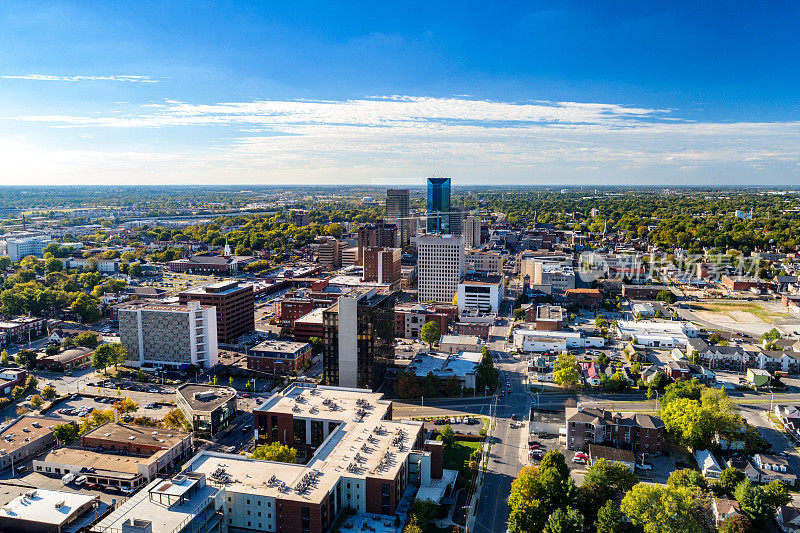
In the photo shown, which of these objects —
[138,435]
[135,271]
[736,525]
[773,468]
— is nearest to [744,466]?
[773,468]

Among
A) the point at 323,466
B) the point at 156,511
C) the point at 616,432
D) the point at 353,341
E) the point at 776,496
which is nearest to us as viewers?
the point at 156,511

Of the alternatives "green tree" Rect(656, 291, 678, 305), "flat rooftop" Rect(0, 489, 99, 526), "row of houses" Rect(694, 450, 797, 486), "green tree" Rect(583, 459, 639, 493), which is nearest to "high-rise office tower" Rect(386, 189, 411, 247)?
"green tree" Rect(656, 291, 678, 305)

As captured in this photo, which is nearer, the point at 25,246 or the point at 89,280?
the point at 89,280

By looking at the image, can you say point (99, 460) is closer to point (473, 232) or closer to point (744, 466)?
point (744, 466)

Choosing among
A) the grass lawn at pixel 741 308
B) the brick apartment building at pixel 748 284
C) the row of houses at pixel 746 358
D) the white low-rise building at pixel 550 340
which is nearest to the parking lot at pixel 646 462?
the row of houses at pixel 746 358

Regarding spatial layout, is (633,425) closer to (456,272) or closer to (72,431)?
(72,431)

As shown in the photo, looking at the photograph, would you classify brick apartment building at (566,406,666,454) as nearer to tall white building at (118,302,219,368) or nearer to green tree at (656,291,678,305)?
tall white building at (118,302,219,368)

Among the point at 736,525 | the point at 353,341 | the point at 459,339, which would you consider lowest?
the point at 736,525
